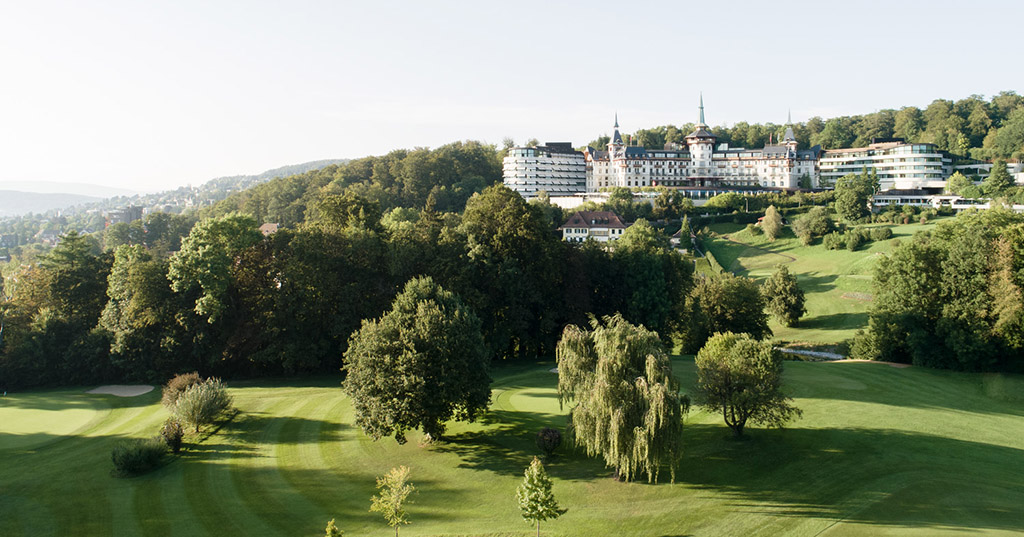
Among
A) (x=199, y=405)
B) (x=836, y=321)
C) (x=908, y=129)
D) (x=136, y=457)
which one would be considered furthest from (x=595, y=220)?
(x=908, y=129)

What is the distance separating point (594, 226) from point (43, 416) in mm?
73784

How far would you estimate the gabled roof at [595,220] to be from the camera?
313 feet

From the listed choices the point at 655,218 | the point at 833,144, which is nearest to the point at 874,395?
the point at 655,218

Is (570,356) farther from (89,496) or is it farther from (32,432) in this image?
(32,432)

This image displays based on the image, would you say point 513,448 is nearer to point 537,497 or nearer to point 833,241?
point 537,497

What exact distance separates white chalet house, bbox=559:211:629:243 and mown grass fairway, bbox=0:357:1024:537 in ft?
200

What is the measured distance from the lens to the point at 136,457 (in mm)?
26156

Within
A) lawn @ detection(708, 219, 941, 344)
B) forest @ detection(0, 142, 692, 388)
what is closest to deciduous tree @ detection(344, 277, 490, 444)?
forest @ detection(0, 142, 692, 388)

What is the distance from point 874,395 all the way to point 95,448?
135 ft

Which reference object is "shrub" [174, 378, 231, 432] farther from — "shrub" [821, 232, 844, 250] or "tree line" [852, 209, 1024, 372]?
"shrub" [821, 232, 844, 250]

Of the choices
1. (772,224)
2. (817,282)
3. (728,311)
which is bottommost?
(817,282)

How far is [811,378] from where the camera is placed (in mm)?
38656

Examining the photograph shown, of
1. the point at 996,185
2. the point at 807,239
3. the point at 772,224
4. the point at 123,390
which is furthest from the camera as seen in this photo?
the point at 996,185

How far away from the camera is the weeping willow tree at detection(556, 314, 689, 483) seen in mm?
21688
